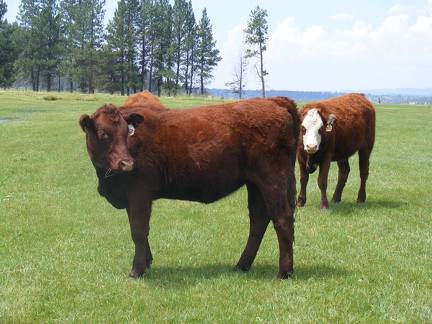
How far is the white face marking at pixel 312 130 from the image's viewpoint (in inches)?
445

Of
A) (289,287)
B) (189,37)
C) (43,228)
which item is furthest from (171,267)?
(189,37)

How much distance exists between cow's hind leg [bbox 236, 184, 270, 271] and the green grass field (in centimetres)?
16

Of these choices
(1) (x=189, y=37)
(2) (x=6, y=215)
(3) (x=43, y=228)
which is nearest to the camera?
(3) (x=43, y=228)

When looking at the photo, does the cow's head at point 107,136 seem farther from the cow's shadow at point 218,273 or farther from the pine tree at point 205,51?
the pine tree at point 205,51

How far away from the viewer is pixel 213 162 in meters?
7.25

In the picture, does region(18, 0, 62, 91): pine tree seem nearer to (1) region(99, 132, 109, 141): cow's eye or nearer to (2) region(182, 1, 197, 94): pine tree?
(2) region(182, 1, 197, 94): pine tree

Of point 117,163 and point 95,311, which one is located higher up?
point 117,163

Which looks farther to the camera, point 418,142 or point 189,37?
point 189,37

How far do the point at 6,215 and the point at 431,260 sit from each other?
7927mm

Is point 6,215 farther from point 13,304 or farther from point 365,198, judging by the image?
point 365,198

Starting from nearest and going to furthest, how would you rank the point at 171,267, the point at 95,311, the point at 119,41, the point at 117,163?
1. the point at 95,311
2. the point at 117,163
3. the point at 171,267
4. the point at 119,41

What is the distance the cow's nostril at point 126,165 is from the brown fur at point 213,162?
22.8 inches

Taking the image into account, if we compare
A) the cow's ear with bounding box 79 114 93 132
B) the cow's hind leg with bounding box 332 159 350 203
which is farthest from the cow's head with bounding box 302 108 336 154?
the cow's ear with bounding box 79 114 93 132

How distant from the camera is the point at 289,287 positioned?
6.89m
